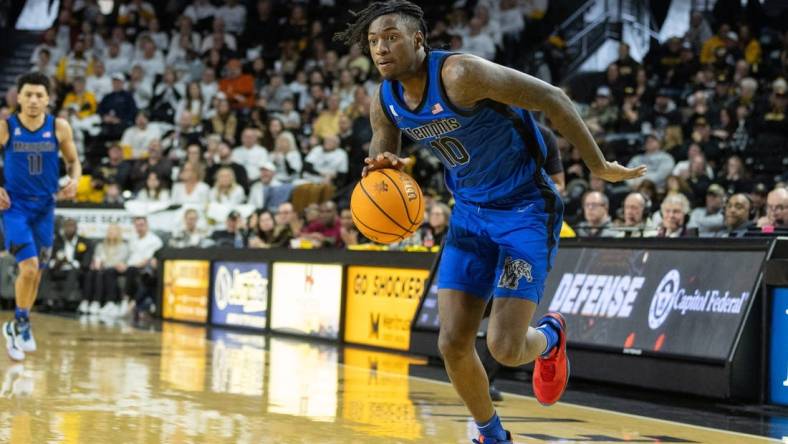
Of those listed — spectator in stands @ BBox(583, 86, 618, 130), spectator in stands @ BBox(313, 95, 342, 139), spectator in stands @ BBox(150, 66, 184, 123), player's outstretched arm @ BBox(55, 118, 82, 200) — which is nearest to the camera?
player's outstretched arm @ BBox(55, 118, 82, 200)

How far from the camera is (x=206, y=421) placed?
21.2 ft

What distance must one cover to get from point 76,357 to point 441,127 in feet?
19.5

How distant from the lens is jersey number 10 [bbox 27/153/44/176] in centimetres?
962

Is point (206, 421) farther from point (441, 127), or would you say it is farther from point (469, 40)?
point (469, 40)

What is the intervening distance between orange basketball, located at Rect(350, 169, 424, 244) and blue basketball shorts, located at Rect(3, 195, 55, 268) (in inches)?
202

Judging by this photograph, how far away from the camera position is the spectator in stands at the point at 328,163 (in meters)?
18.1

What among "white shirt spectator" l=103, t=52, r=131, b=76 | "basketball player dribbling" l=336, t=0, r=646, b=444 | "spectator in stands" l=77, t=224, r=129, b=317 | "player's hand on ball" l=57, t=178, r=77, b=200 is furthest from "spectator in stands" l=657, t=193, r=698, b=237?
"white shirt spectator" l=103, t=52, r=131, b=76

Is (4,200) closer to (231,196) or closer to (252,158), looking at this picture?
(231,196)

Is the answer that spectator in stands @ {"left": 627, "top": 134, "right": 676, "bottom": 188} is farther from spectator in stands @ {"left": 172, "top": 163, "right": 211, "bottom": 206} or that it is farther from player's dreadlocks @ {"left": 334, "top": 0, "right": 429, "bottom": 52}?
player's dreadlocks @ {"left": 334, "top": 0, "right": 429, "bottom": 52}

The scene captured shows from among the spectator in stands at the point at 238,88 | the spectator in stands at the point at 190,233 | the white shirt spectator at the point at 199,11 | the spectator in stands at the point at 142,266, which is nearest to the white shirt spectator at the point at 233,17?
the white shirt spectator at the point at 199,11

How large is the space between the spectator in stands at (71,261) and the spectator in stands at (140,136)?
2715 mm

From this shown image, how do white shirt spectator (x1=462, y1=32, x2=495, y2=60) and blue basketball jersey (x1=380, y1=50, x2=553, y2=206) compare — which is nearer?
blue basketball jersey (x1=380, y1=50, x2=553, y2=206)

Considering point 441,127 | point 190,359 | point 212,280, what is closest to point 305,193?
point 212,280

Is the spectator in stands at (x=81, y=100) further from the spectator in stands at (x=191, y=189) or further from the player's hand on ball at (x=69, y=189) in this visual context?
the player's hand on ball at (x=69, y=189)
